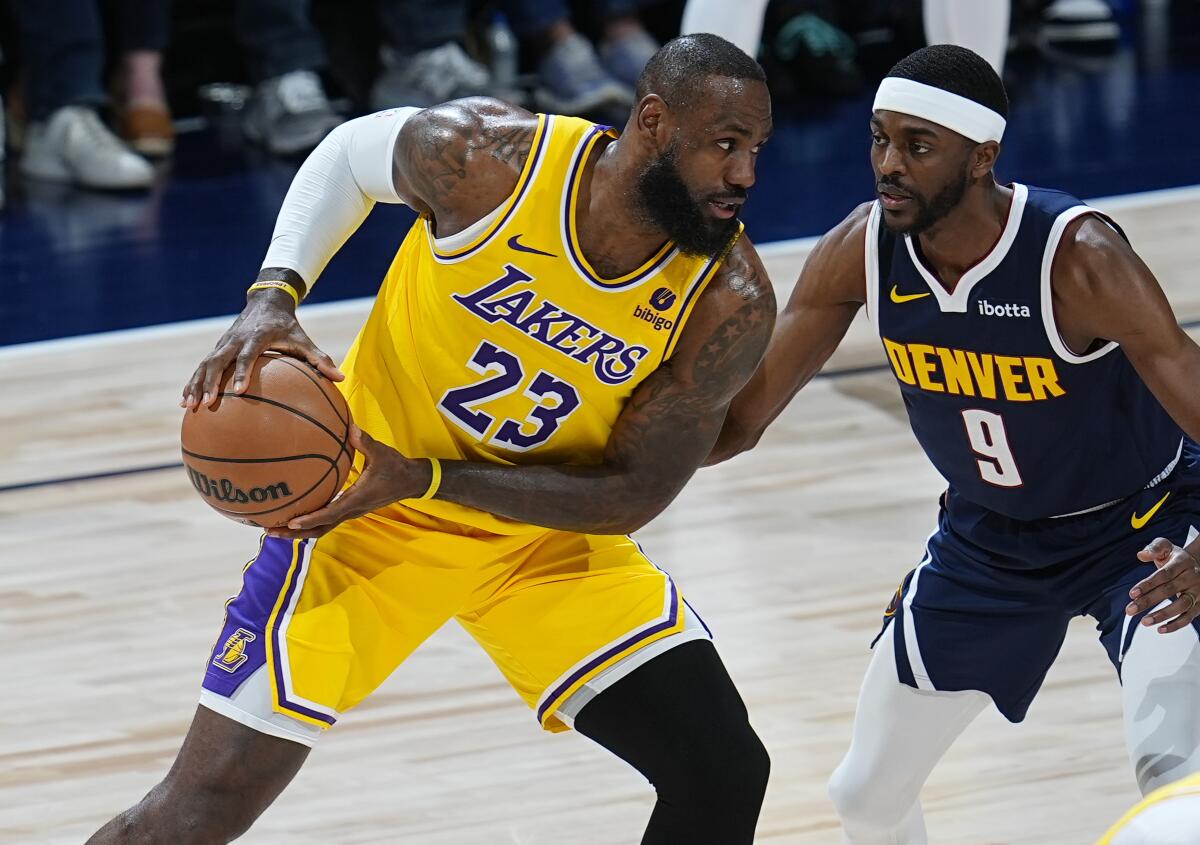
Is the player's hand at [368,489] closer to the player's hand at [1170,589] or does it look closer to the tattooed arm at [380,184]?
the tattooed arm at [380,184]

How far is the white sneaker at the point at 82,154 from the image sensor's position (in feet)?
26.5

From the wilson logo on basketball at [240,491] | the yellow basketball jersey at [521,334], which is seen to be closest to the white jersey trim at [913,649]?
the yellow basketball jersey at [521,334]

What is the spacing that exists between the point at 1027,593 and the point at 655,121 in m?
0.99

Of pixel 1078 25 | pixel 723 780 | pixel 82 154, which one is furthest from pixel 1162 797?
pixel 1078 25

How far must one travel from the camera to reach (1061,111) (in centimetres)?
905

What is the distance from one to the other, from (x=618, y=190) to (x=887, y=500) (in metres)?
2.40

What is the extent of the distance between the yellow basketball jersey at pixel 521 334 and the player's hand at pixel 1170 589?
2.75 feet

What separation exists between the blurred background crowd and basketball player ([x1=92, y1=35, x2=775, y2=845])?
4.71 metres

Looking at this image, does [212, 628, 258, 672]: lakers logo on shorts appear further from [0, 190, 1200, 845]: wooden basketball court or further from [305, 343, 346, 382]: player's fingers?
[0, 190, 1200, 845]: wooden basketball court

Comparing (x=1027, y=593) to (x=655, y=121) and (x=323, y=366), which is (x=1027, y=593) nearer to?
(x=655, y=121)

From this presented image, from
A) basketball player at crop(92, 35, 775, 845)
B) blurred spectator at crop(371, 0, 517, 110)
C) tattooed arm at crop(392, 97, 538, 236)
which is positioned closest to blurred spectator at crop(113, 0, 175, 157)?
blurred spectator at crop(371, 0, 517, 110)

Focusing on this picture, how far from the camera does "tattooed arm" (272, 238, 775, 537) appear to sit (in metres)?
3.23

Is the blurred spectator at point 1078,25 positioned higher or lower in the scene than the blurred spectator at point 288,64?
lower

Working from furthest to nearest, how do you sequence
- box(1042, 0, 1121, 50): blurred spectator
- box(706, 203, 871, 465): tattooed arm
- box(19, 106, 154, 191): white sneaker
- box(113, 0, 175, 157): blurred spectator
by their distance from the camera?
box(1042, 0, 1121, 50): blurred spectator, box(113, 0, 175, 157): blurred spectator, box(19, 106, 154, 191): white sneaker, box(706, 203, 871, 465): tattooed arm
